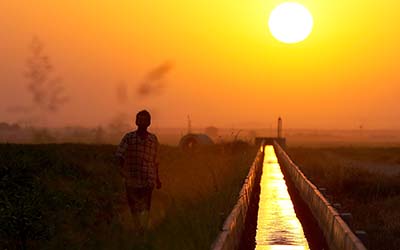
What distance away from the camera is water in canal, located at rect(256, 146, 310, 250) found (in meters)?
12.0

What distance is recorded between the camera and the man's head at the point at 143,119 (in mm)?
11305

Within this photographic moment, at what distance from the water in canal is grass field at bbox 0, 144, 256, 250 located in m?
0.81

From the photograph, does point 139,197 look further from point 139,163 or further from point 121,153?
point 121,153

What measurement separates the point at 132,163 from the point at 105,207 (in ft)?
Result: 38.2

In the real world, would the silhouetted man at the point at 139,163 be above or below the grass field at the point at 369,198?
above

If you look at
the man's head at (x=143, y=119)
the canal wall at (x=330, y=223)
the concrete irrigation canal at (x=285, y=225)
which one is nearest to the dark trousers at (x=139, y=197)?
the man's head at (x=143, y=119)

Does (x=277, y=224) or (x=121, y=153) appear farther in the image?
(x=277, y=224)

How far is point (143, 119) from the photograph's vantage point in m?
11.3

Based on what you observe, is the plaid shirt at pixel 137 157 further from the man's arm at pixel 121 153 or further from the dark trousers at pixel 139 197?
the dark trousers at pixel 139 197

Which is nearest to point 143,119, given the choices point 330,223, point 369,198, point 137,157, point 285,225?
point 137,157

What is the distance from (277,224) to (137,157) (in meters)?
4.04

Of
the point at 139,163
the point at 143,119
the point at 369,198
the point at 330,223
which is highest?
the point at 143,119

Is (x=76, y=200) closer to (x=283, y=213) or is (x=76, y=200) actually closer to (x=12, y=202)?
(x=12, y=202)

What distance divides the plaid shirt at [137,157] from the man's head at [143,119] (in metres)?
0.21
